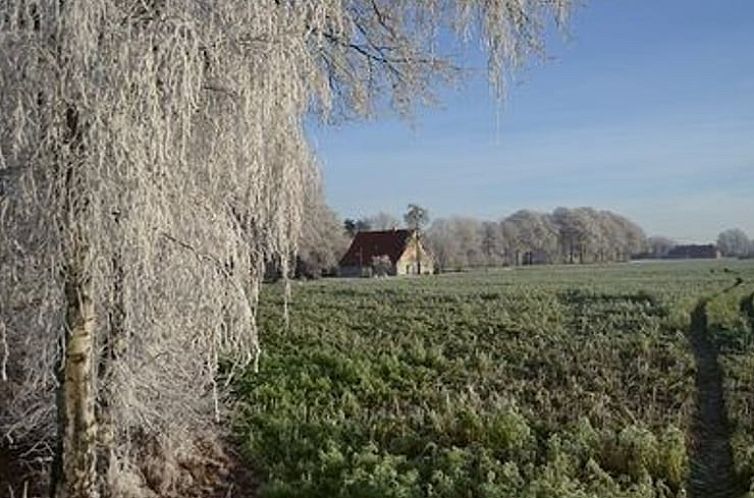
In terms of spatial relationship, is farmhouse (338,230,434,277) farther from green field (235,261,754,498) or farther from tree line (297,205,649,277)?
green field (235,261,754,498)

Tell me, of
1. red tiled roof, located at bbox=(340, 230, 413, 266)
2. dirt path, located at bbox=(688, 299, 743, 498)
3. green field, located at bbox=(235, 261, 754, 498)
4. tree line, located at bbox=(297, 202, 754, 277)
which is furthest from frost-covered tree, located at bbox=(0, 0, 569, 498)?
tree line, located at bbox=(297, 202, 754, 277)

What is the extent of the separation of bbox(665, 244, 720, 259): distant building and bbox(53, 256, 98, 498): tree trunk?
434 ft

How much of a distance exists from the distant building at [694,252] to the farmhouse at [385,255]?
6343cm

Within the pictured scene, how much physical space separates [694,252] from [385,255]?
7480 centimetres

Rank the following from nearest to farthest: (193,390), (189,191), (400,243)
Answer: (189,191) → (193,390) → (400,243)

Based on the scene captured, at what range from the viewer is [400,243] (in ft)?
263

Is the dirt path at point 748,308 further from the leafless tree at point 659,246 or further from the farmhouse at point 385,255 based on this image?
the leafless tree at point 659,246

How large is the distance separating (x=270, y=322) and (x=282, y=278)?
12.5 m

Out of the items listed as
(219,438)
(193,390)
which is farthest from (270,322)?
(193,390)

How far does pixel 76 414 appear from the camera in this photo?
20.1 ft

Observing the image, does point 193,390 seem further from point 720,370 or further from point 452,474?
point 720,370

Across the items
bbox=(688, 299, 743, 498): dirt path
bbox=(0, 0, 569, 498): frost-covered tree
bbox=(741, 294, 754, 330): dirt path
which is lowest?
bbox=(688, 299, 743, 498): dirt path

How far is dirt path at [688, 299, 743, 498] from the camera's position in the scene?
8820 millimetres

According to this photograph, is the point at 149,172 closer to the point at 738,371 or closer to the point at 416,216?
the point at 738,371
